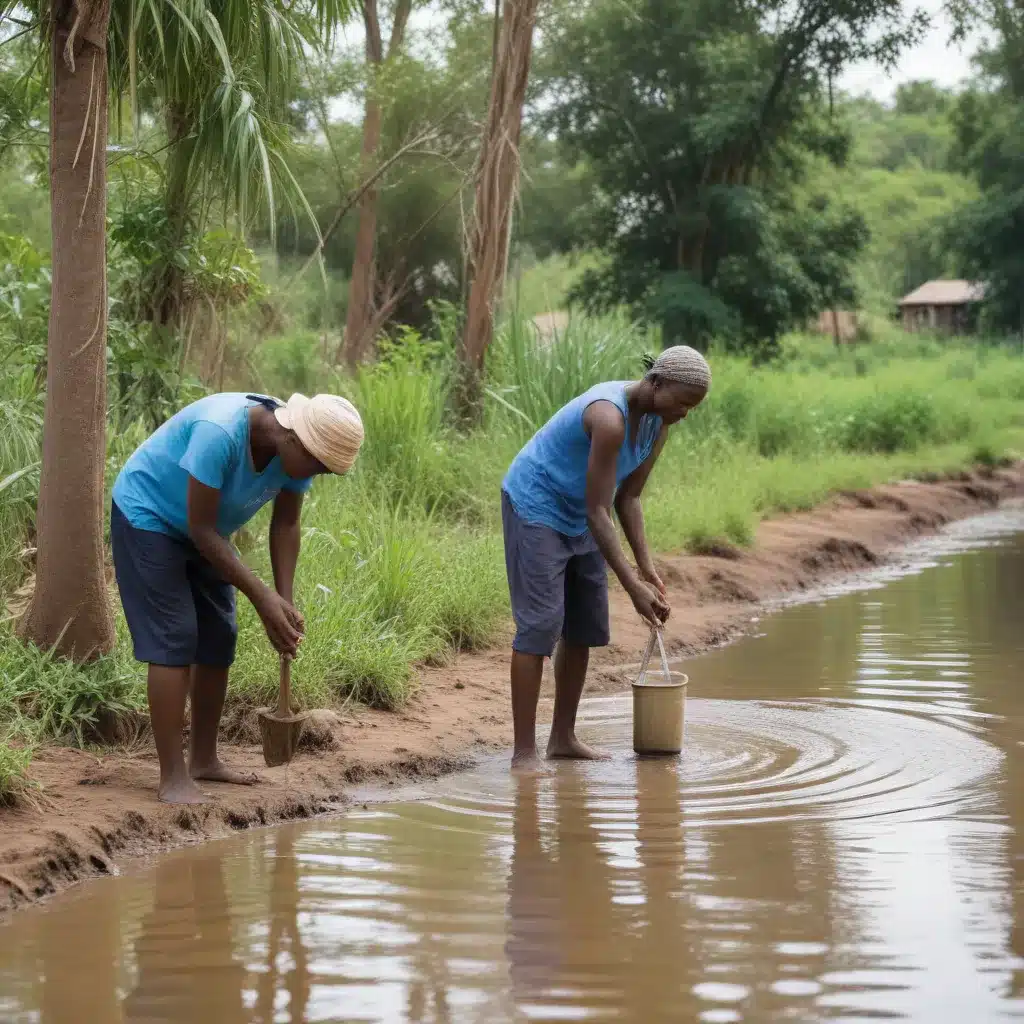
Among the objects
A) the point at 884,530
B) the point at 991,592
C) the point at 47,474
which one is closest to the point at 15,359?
the point at 47,474

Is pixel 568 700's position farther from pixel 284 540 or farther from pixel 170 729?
pixel 170 729

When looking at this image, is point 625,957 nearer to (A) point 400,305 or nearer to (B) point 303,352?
(B) point 303,352

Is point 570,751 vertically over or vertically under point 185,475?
under

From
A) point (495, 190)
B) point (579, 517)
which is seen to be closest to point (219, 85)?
point (579, 517)

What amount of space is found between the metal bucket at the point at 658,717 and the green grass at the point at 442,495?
1.14 m

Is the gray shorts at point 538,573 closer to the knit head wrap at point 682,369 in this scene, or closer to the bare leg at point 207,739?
the knit head wrap at point 682,369

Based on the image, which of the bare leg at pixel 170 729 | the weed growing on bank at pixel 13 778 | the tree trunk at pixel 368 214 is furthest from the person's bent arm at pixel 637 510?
the tree trunk at pixel 368 214

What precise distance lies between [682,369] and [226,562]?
161cm

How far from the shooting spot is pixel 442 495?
9695 millimetres

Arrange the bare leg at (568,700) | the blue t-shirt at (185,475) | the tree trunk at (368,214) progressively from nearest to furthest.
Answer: the blue t-shirt at (185,475) < the bare leg at (568,700) < the tree trunk at (368,214)

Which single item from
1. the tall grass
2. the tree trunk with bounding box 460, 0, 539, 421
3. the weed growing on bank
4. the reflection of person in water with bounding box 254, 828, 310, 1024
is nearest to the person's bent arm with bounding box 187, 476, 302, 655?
the reflection of person in water with bounding box 254, 828, 310, 1024

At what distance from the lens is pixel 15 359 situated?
7.71 m

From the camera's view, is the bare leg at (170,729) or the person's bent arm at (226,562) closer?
the person's bent arm at (226,562)

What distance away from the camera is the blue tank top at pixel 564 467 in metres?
5.29
